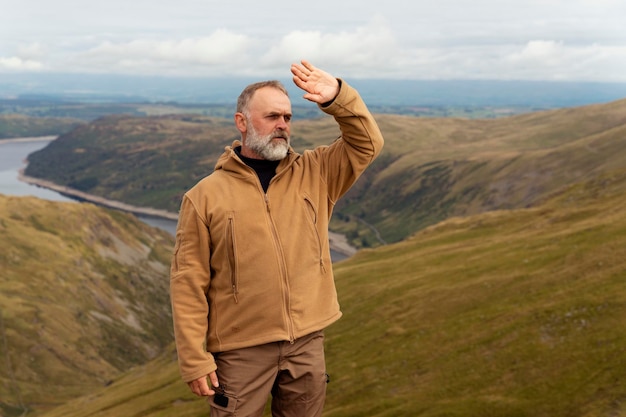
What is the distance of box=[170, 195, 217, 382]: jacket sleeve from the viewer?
34.4ft

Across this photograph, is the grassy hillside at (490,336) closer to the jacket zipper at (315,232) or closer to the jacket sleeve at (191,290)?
the jacket zipper at (315,232)

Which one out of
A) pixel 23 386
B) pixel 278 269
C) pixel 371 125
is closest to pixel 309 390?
pixel 278 269

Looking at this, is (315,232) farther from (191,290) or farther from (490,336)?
(490,336)

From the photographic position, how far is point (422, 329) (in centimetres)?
6112

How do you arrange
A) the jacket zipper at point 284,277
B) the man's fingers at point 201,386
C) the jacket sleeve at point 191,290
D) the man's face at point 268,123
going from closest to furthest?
the man's fingers at point 201,386, the jacket sleeve at point 191,290, the jacket zipper at point 284,277, the man's face at point 268,123

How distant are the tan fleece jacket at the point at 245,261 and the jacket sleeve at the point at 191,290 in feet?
0.06

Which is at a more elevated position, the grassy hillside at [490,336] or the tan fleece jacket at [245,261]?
the tan fleece jacket at [245,261]

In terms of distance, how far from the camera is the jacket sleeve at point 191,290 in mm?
10500

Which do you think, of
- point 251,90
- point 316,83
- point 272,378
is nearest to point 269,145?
point 251,90

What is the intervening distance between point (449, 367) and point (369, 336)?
889 inches

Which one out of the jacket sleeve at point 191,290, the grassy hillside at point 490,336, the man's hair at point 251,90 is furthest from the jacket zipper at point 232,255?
the grassy hillside at point 490,336

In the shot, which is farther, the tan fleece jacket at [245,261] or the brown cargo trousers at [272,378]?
the brown cargo trousers at [272,378]

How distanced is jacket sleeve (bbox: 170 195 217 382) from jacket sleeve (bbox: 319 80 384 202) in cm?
274

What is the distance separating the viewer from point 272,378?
10.9 metres
